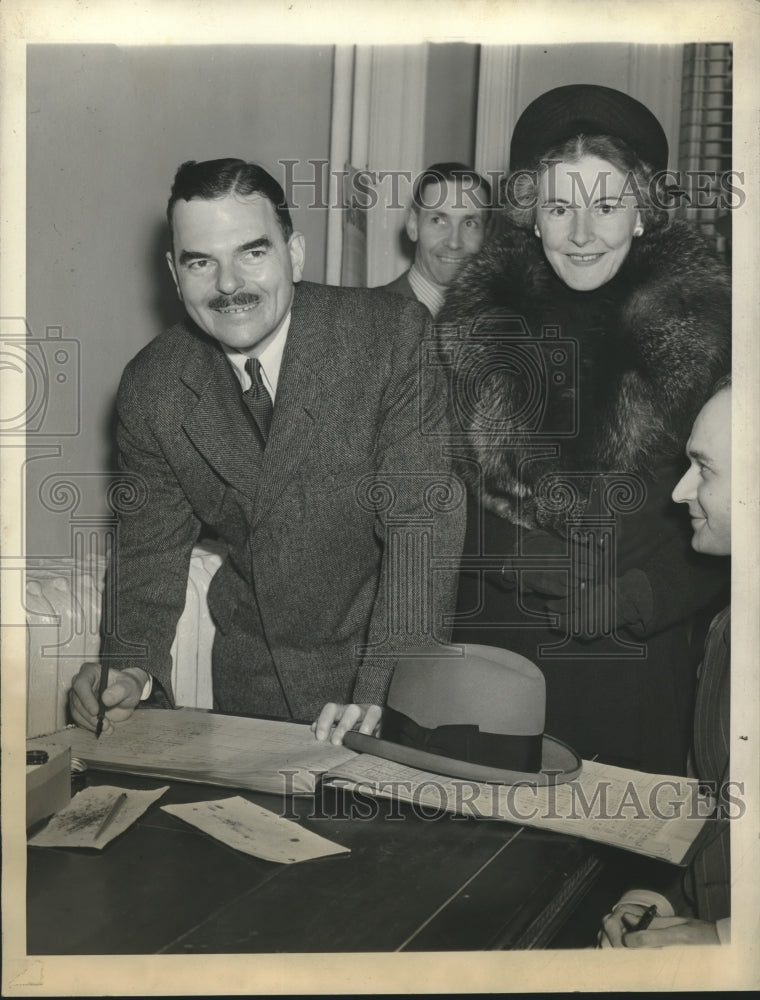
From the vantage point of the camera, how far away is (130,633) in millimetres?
1664

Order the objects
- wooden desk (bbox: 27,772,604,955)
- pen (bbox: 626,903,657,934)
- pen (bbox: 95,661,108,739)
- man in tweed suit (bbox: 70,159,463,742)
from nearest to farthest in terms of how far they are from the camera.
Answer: wooden desk (bbox: 27,772,604,955)
pen (bbox: 626,903,657,934)
pen (bbox: 95,661,108,739)
man in tweed suit (bbox: 70,159,463,742)

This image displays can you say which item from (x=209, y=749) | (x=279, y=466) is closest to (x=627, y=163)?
(x=279, y=466)

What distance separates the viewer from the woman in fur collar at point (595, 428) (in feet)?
5.12

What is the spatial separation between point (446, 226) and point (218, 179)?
40 centimetres

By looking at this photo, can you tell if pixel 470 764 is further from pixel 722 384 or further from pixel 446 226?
pixel 446 226

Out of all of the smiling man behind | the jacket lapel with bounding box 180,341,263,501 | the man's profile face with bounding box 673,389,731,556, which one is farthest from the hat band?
the smiling man behind

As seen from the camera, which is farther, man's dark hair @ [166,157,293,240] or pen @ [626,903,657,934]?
man's dark hair @ [166,157,293,240]

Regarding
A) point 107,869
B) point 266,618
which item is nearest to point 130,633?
point 266,618

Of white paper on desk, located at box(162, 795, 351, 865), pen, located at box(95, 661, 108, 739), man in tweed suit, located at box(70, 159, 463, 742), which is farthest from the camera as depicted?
man in tweed suit, located at box(70, 159, 463, 742)

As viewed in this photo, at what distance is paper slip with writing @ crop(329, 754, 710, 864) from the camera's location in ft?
3.99

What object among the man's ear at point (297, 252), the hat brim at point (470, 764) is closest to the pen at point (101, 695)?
the hat brim at point (470, 764)

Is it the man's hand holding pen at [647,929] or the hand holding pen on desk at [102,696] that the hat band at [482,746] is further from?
the hand holding pen on desk at [102,696]

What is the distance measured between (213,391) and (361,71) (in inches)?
24.1

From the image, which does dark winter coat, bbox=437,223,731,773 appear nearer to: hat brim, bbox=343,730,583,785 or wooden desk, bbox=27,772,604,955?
hat brim, bbox=343,730,583,785
